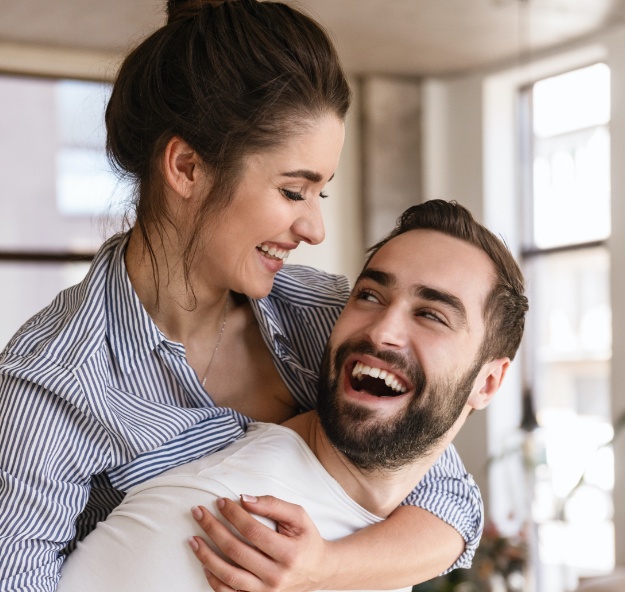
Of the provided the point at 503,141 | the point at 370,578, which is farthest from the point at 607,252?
the point at 370,578

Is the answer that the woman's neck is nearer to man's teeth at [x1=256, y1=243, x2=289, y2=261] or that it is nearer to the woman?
the woman

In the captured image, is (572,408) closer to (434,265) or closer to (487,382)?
(487,382)

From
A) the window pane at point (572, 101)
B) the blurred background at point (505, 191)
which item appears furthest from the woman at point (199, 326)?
the window pane at point (572, 101)

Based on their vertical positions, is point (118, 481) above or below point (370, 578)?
above

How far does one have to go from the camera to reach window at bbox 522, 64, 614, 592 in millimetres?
5832

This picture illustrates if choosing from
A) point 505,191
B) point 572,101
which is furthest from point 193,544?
point 505,191

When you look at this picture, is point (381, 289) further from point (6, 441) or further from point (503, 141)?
point (503, 141)

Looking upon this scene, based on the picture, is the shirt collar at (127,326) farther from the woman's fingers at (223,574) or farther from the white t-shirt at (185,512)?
the woman's fingers at (223,574)

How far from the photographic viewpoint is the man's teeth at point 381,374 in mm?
1776

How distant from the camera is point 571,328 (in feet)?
20.2

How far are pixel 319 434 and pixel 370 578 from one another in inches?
11.0

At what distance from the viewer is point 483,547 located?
5.70 metres

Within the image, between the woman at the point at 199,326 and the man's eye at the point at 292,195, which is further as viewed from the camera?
the man's eye at the point at 292,195

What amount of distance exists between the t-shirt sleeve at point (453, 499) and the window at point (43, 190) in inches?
171
